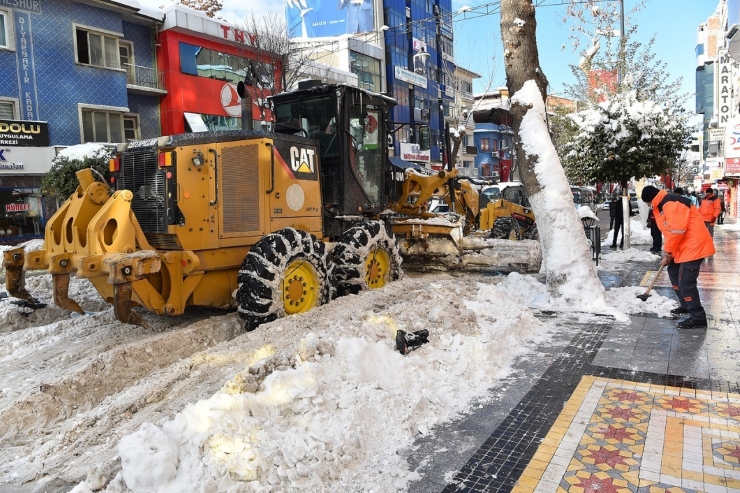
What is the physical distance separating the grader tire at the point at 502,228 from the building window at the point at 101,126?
46.8ft

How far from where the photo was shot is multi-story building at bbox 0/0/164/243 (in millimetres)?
17266

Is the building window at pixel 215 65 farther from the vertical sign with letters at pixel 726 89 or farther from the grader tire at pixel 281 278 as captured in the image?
the vertical sign with letters at pixel 726 89

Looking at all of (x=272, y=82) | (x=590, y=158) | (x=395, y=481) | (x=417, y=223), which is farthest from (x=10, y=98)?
(x=395, y=481)

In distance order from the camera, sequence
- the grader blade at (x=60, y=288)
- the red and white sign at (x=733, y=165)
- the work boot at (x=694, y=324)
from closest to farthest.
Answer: the grader blade at (x=60, y=288) < the work boot at (x=694, y=324) < the red and white sign at (x=733, y=165)

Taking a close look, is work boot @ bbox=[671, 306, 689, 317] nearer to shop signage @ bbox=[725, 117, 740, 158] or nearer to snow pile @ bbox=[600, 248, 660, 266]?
snow pile @ bbox=[600, 248, 660, 266]

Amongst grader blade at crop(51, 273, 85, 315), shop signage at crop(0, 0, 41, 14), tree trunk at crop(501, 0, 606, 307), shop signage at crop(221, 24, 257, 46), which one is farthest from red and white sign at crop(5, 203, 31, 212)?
tree trunk at crop(501, 0, 606, 307)

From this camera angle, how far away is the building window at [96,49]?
63.2 feet

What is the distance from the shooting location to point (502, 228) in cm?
1295

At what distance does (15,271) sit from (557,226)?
265 inches

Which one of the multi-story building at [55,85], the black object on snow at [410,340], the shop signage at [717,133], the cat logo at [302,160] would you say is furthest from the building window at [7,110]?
the shop signage at [717,133]

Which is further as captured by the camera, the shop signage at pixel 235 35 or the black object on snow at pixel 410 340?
the shop signage at pixel 235 35

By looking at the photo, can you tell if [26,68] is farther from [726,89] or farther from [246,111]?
[726,89]

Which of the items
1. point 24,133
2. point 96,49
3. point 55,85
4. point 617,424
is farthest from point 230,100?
point 617,424

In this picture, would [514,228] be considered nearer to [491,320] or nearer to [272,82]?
[491,320]
